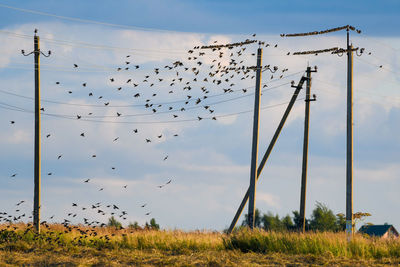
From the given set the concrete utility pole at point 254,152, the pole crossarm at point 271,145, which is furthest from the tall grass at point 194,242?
the pole crossarm at point 271,145

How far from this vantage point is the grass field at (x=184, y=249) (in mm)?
19094

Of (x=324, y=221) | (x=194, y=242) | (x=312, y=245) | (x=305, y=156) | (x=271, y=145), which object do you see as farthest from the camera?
(x=324, y=221)

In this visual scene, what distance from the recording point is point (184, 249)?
22.8 meters

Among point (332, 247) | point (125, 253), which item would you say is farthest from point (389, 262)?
point (125, 253)

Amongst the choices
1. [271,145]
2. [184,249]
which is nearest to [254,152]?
[271,145]

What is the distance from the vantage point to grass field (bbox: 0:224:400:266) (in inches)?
752

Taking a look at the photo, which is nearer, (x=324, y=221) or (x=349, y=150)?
(x=349, y=150)

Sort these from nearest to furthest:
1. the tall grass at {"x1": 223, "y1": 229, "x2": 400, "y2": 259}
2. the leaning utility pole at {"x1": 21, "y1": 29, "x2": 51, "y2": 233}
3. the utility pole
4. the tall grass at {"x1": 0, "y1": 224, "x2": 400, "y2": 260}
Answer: the tall grass at {"x1": 223, "y1": 229, "x2": 400, "y2": 259} → the tall grass at {"x1": 0, "y1": 224, "x2": 400, "y2": 260} → the leaning utility pole at {"x1": 21, "y1": 29, "x2": 51, "y2": 233} → the utility pole

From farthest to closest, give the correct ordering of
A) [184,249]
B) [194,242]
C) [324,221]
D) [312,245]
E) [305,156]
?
[324,221]
[305,156]
[194,242]
[184,249]
[312,245]

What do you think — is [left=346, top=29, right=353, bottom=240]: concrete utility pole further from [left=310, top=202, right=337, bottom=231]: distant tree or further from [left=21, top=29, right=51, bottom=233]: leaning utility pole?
[left=310, top=202, right=337, bottom=231]: distant tree

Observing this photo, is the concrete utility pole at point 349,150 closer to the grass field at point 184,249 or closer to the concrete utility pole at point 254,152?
the grass field at point 184,249

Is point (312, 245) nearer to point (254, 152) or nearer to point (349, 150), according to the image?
point (349, 150)

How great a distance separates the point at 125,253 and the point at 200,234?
5587 mm

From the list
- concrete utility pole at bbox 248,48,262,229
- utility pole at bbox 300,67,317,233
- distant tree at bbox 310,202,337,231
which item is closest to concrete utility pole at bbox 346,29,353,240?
concrete utility pole at bbox 248,48,262,229
